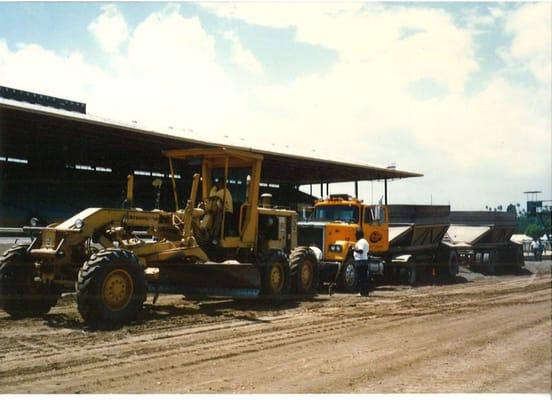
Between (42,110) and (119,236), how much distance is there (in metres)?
9.78

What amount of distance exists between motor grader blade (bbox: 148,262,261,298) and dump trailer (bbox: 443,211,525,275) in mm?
12003

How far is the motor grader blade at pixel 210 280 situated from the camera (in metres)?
10.4

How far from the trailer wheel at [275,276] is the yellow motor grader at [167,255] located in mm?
21

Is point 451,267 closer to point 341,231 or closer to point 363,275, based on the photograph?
point 341,231

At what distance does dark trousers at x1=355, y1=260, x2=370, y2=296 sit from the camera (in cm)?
1331

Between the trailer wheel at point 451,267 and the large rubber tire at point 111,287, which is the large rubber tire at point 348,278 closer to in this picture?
the trailer wheel at point 451,267

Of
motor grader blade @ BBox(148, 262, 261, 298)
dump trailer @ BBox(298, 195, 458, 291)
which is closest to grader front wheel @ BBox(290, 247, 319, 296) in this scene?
dump trailer @ BBox(298, 195, 458, 291)

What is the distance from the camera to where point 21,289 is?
891cm

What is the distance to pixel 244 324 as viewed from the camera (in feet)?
29.0

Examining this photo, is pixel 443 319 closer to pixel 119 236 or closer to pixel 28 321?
pixel 119 236

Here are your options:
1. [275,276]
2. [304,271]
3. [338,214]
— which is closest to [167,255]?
[275,276]

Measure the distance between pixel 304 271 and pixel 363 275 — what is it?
1.63 m

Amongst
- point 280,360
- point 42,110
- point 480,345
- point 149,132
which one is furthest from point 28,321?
point 149,132

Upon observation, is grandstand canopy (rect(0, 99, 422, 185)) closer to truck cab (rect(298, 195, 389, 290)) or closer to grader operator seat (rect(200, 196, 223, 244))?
truck cab (rect(298, 195, 389, 290))
